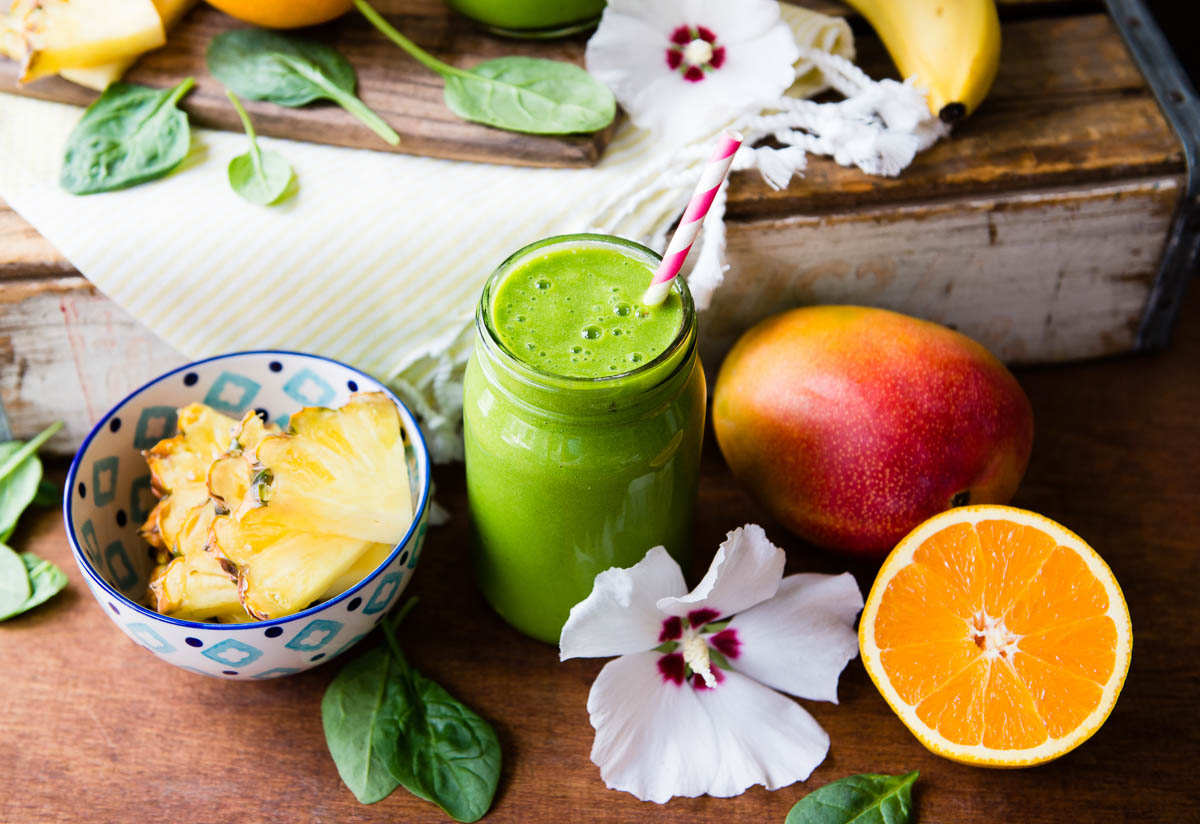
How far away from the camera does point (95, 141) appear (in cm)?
79

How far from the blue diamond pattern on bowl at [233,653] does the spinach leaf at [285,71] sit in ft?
1.24

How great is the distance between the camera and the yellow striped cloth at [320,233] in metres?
0.76

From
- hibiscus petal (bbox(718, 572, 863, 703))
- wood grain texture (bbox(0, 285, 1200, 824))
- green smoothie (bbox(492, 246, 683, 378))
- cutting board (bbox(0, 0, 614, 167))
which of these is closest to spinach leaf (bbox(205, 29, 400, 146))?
cutting board (bbox(0, 0, 614, 167))

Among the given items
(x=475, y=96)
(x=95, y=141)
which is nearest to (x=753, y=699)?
(x=475, y=96)

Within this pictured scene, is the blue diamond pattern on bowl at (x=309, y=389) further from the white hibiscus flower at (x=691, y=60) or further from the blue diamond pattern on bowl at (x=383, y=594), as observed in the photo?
the white hibiscus flower at (x=691, y=60)

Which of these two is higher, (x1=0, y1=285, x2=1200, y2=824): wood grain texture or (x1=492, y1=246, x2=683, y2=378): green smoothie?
(x1=492, y1=246, x2=683, y2=378): green smoothie

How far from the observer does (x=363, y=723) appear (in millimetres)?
699

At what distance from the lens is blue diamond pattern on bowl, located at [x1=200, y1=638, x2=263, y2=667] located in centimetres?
63

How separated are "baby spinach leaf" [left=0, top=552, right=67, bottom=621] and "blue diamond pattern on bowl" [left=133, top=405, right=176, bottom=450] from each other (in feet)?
0.39

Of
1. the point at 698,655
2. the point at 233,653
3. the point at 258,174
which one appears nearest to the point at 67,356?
the point at 258,174

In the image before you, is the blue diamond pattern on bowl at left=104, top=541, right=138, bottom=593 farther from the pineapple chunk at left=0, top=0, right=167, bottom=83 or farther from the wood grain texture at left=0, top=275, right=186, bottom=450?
the pineapple chunk at left=0, top=0, right=167, bottom=83

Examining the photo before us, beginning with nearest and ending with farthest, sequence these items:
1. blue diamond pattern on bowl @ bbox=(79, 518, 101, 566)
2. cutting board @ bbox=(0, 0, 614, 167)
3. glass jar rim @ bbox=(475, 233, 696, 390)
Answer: glass jar rim @ bbox=(475, 233, 696, 390) < blue diamond pattern on bowl @ bbox=(79, 518, 101, 566) < cutting board @ bbox=(0, 0, 614, 167)

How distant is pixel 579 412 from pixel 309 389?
0.26 metres

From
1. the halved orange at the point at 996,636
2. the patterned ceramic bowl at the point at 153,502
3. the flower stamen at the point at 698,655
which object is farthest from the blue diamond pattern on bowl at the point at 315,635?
the halved orange at the point at 996,636
